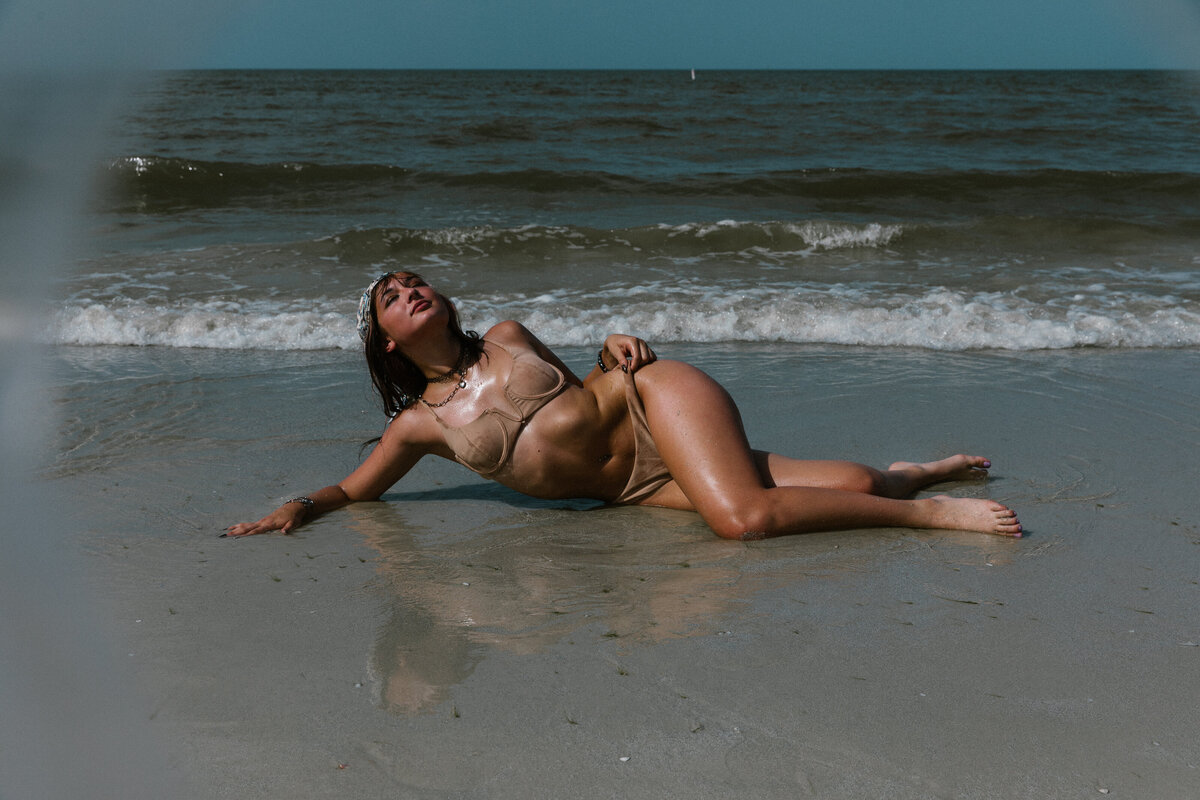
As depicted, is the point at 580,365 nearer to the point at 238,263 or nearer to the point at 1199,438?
the point at 1199,438

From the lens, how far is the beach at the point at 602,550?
228 centimetres

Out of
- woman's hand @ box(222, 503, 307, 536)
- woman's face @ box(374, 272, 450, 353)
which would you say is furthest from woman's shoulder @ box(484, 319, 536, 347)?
woman's hand @ box(222, 503, 307, 536)

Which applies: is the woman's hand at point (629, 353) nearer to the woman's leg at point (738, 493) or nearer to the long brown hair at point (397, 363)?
the woman's leg at point (738, 493)

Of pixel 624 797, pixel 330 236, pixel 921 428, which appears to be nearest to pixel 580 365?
pixel 921 428

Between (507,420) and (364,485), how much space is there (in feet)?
2.39

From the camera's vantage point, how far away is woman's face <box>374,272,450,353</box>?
13.0 ft

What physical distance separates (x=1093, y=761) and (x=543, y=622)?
1.52 meters

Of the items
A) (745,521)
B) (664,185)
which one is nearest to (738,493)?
(745,521)

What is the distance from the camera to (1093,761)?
2340mm

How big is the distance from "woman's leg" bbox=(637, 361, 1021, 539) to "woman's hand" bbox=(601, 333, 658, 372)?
7cm

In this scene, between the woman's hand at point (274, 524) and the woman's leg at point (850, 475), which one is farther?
the woman's leg at point (850, 475)

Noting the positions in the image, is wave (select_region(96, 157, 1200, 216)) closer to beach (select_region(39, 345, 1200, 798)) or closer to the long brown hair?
beach (select_region(39, 345, 1200, 798))

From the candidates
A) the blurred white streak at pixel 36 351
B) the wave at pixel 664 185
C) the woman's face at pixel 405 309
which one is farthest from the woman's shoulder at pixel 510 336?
the wave at pixel 664 185

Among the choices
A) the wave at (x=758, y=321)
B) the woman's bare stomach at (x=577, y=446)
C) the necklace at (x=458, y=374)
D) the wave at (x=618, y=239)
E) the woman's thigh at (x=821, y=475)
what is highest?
the necklace at (x=458, y=374)
